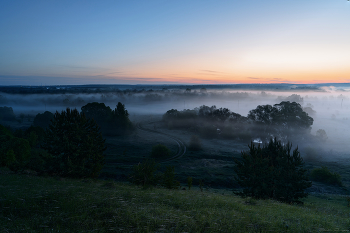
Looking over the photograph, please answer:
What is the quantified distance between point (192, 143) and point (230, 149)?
1165cm

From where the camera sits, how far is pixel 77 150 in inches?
791

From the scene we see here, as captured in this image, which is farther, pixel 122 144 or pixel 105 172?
pixel 122 144

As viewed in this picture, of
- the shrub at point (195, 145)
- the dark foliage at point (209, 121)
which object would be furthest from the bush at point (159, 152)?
the dark foliage at point (209, 121)

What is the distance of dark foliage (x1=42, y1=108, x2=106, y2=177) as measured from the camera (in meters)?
20.0

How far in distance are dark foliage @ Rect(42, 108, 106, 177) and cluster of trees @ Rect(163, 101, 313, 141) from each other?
4961 cm

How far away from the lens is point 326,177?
3297 cm

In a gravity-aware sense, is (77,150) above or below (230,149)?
above

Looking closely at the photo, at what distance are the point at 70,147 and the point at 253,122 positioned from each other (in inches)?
2371

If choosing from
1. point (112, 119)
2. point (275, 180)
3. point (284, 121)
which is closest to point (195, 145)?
point (284, 121)

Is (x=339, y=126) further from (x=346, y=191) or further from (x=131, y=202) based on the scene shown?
(x=131, y=202)

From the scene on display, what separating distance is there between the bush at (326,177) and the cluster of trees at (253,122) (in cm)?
2098

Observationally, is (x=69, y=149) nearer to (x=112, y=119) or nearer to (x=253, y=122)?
(x=112, y=119)

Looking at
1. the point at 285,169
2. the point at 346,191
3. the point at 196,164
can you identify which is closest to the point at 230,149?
the point at 196,164

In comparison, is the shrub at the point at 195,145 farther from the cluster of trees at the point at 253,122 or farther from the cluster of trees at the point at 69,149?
the cluster of trees at the point at 69,149
